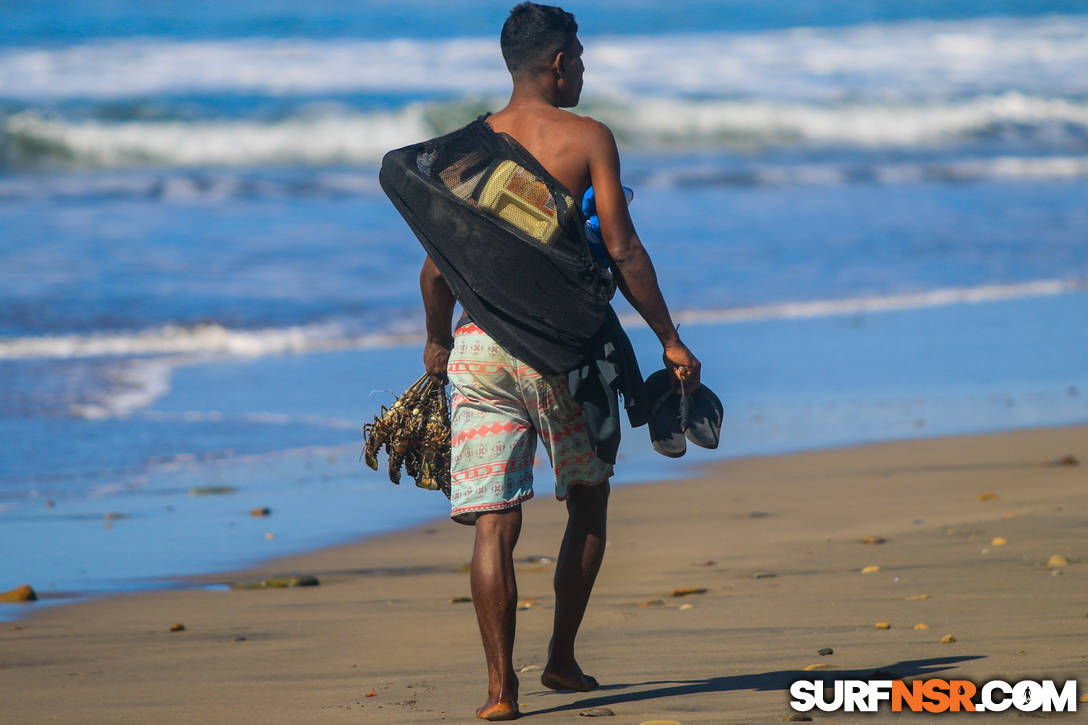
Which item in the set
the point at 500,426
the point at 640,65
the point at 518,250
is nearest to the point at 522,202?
the point at 518,250

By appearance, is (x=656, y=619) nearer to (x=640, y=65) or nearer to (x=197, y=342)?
(x=197, y=342)

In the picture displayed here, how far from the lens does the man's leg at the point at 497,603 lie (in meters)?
3.25

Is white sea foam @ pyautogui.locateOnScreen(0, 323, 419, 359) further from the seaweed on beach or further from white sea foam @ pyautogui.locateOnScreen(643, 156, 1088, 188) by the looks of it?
white sea foam @ pyautogui.locateOnScreen(643, 156, 1088, 188)

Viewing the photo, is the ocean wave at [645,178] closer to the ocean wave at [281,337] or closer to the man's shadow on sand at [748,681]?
the ocean wave at [281,337]

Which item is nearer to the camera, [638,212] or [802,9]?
[638,212]

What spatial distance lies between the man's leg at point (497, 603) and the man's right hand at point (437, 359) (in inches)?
18.2

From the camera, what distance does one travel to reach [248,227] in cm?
1612

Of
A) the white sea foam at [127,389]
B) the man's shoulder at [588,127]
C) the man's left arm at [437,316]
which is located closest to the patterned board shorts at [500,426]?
the man's left arm at [437,316]

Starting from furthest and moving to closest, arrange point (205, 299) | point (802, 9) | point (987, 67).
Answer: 1. point (802, 9)
2. point (987, 67)
3. point (205, 299)

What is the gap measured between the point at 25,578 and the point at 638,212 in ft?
41.7

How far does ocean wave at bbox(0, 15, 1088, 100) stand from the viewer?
30.9 m

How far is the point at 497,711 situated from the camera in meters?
3.22

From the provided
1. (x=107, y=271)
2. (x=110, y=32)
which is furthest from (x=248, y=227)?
(x=110, y=32)

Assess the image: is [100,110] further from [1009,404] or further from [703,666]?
[703,666]
